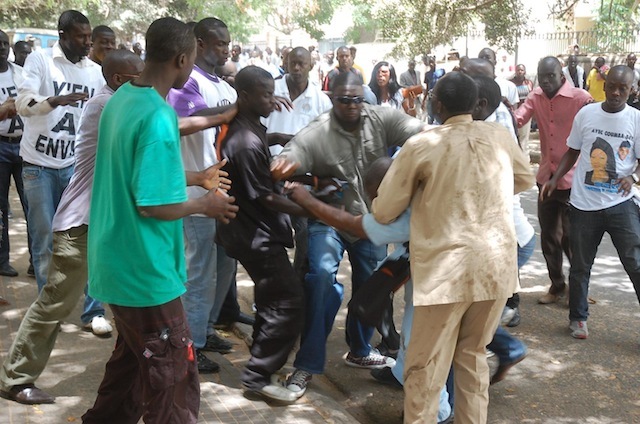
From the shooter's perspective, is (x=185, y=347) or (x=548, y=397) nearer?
(x=185, y=347)

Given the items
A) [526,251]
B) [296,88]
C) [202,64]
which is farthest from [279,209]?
[296,88]

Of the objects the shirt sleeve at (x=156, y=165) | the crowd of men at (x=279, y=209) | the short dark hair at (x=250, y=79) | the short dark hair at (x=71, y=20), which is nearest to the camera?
the shirt sleeve at (x=156, y=165)

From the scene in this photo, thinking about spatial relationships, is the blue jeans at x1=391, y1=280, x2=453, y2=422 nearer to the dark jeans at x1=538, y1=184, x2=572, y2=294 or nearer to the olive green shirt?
the olive green shirt

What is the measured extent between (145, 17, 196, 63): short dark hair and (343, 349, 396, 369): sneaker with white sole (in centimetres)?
286

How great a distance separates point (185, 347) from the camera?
3.57 meters

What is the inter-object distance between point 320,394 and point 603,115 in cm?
303

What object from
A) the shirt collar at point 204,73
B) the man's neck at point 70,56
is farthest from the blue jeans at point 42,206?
the shirt collar at point 204,73

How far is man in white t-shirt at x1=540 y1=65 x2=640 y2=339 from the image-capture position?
20.3 ft

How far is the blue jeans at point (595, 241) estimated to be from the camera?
6188mm

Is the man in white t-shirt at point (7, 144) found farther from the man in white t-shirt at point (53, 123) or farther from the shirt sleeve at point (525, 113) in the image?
the shirt sleeve at point (525, 113)

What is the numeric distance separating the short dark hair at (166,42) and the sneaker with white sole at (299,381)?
230 centimetres

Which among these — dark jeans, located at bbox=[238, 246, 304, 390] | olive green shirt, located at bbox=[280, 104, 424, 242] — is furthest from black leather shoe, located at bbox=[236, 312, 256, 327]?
olive green shirt, located at bbox=[280, 104, 424, 242]

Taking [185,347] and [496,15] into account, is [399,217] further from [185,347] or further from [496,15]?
[496,15]

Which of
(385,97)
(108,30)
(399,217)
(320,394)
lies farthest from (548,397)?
(385,97)
